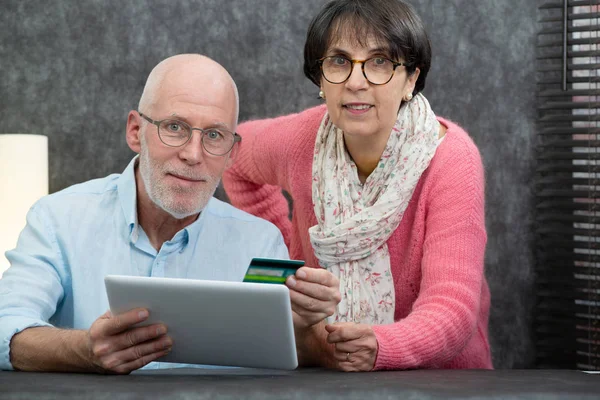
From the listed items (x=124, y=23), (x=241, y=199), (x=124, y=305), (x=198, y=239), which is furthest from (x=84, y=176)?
(x=124, y=305)

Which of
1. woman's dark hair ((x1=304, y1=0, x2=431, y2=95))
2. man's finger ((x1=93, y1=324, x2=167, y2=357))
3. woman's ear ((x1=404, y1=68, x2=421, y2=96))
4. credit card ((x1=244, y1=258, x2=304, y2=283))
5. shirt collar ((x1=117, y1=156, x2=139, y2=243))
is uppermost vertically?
woman's dark hair ((x1=304, y1=0, x2=431, y2=95))

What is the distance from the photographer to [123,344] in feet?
4.72

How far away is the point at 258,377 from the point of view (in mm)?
1402

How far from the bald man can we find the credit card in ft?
1.62

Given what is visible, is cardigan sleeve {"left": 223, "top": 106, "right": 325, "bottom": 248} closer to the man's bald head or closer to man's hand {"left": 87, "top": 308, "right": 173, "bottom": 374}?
the man's bald head

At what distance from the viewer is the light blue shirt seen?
1786mm

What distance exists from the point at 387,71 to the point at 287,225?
87cm

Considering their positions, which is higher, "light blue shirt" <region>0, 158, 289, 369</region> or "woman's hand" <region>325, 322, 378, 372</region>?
"light blue shirt" <region>0, 158, 289, 369</region>

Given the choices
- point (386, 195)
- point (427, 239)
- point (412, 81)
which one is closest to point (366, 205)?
point (386, 195)

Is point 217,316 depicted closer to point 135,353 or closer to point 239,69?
point 135,353

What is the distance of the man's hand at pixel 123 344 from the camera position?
143 cm

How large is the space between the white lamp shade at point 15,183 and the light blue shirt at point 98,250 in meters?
1.06

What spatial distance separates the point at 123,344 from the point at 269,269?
29cm

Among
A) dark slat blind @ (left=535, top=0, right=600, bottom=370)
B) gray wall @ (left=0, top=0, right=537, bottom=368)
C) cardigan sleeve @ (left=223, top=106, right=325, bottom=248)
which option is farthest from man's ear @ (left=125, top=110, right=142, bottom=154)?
dark slat blind @ (left=535, top=0, right=600, bottom=370)
